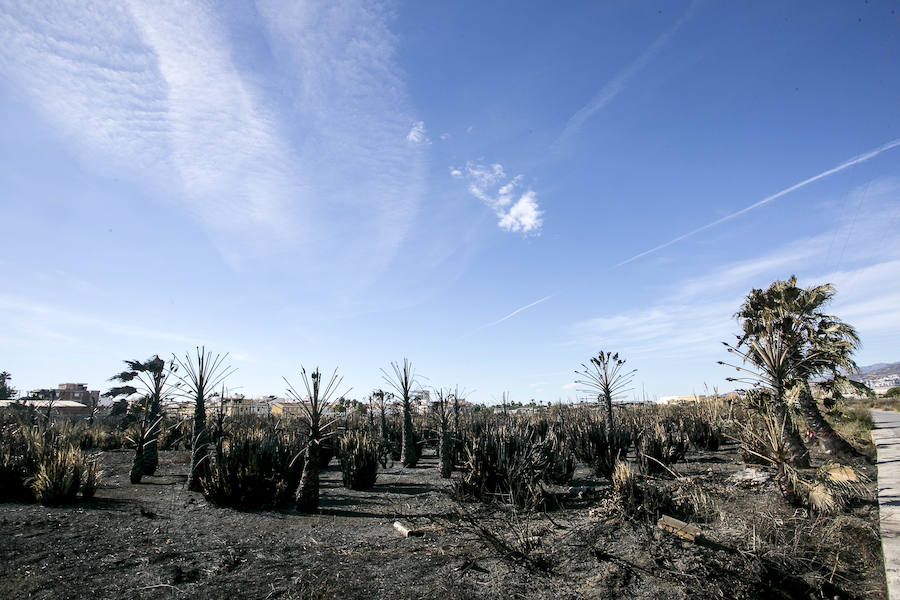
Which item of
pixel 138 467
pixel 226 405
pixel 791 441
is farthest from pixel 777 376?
pixel 226 405

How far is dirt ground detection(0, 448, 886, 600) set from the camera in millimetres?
4473

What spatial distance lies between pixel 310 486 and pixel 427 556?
3813mm

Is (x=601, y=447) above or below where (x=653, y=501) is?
below

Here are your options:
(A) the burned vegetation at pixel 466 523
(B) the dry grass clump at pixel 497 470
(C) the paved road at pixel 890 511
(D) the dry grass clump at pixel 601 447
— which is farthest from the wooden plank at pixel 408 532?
(D) the dry grass clump at pixel 601 447

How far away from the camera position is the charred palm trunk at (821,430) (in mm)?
12219

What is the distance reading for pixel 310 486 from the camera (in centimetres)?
848

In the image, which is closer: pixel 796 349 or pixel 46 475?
pixel 46 475

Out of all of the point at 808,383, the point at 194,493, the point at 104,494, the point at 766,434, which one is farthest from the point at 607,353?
the point at 104,494

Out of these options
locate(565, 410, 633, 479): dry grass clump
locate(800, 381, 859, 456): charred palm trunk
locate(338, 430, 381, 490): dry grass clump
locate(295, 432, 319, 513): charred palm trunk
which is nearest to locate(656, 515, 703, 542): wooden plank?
locate(565, 410, 633, 479): dry grass clump

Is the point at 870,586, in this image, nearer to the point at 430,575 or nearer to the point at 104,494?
the point at 430,575

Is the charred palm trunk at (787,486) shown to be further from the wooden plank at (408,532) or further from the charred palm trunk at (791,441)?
the wooden plank at (408,532)

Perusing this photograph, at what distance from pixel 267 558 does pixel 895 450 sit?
1695 centimetres

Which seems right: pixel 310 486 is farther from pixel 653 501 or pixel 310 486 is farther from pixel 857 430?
pixel 857 430

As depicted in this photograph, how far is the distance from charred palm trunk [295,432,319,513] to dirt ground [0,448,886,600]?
0.44 meters
